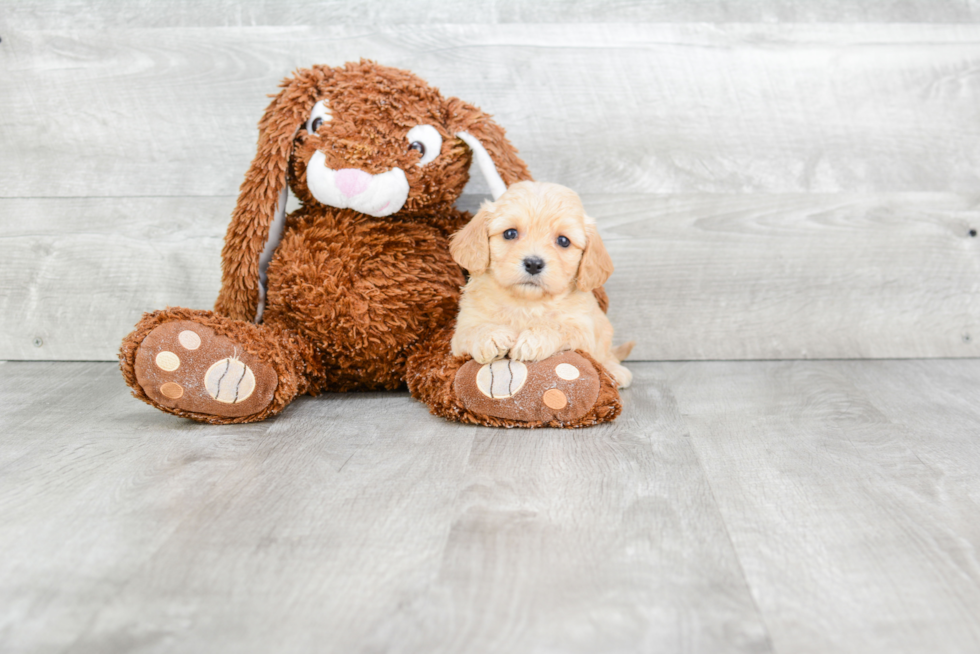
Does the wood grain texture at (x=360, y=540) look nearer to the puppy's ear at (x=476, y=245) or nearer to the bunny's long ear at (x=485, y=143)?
the puppy's ear at (x=476, y=245)

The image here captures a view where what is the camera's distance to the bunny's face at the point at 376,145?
107cm

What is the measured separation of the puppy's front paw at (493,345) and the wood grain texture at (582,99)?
1.55 feet

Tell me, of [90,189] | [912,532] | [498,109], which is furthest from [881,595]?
[90,189]

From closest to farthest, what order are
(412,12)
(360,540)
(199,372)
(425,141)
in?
(360,540)
(199,372)
(425,141)
(412,12)

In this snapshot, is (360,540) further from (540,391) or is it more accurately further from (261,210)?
(261,210)

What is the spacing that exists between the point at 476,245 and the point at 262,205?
315 millimetres

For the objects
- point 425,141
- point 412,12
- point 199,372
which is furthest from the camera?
point 412,12

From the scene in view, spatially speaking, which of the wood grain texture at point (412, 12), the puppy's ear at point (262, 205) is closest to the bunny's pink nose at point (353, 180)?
the puppy's ear at point (262, 205)

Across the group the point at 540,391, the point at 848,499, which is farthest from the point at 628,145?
the point at 848,499

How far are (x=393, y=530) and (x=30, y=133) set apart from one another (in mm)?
1080

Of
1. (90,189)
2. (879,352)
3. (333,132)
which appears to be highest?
(333,132)

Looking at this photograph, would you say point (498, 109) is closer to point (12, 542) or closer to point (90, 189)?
point (90, 189)

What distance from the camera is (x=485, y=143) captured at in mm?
1149

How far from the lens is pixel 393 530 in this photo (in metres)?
0.74
